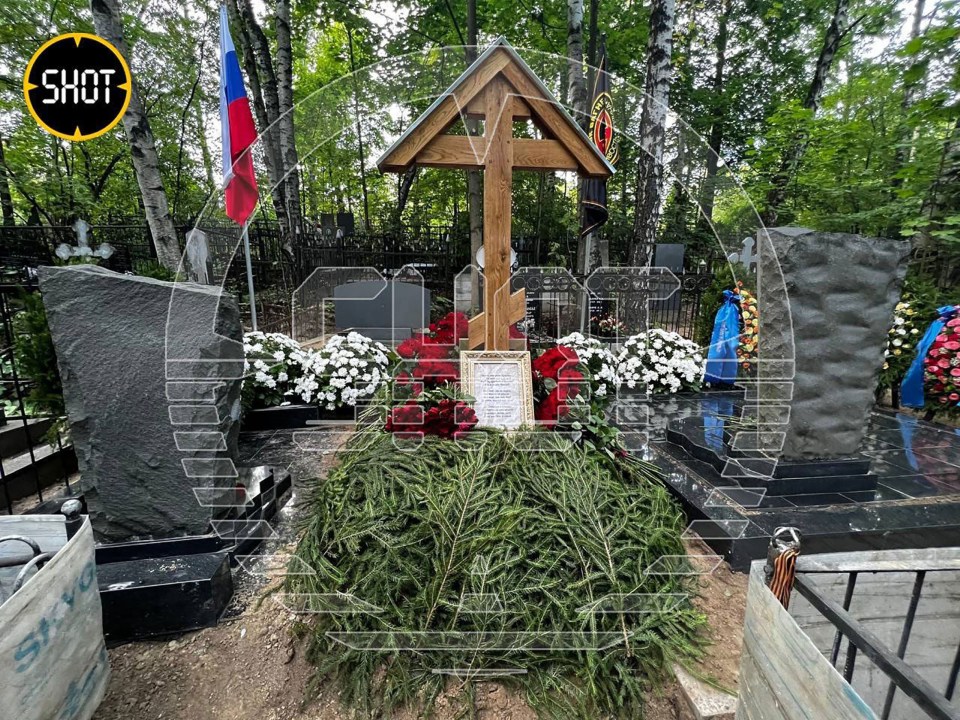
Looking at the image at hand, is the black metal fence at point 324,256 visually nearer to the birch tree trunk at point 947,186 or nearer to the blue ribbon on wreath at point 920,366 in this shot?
the birch tree trunk at point 947,186

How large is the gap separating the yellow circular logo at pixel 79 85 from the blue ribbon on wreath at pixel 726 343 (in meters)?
7.26

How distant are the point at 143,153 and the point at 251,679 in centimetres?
586

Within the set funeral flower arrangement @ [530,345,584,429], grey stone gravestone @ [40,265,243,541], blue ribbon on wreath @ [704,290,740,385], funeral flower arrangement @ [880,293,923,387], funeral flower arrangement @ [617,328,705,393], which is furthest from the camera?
blue ribbon on wreath @ [704,290,740,385]

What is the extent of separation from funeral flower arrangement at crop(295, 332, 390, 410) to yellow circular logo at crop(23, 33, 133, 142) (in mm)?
3841

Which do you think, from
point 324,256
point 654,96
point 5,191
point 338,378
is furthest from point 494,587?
point 5,191

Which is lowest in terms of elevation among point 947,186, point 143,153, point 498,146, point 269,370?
point 269,370

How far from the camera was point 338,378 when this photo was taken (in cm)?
433

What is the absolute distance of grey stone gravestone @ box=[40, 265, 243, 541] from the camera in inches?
82.3

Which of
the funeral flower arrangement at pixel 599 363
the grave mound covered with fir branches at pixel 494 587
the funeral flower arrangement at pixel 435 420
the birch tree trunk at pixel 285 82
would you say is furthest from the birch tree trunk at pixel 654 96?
the birch tree trunk at pixel 285 82

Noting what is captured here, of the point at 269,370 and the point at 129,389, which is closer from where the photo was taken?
the point at 129,389

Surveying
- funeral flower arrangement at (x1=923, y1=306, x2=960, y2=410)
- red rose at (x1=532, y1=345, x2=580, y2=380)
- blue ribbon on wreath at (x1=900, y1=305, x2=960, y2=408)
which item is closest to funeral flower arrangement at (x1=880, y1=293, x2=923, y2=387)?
blue ribbon on wreath at (x1=900, y1=305, x2=960, y2=408)

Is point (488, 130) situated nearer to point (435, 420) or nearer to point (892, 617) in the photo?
point (435, 420)

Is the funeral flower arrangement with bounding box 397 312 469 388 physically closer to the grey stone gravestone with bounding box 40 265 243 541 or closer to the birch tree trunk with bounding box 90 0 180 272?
the grey stone gravestone with bounding box 40 265 243 541

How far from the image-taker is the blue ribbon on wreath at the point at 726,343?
200 inches
